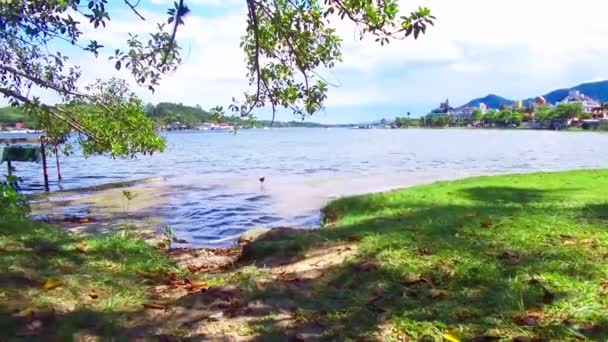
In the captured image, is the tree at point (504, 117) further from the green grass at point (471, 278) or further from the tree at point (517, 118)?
the green grass at point (471, 278)

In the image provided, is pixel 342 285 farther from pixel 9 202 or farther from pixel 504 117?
pixel 504 117

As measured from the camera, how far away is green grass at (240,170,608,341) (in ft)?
Result: 11.6

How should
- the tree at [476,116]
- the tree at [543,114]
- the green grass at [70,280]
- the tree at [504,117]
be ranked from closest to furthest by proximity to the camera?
the green grass at [70,280], the tree at [543,114], the tree at [504,117], the tree at [476,116]

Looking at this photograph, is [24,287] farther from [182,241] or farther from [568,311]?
[182,241]

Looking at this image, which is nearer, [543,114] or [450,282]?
[450,282]

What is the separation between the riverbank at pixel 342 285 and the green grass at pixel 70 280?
14 millimetres

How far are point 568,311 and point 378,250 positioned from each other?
2.01 metres

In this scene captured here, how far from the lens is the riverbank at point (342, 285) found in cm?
360

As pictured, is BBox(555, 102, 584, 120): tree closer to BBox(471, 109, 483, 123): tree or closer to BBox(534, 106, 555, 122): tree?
BBox(534, 106, 555, 122): tree

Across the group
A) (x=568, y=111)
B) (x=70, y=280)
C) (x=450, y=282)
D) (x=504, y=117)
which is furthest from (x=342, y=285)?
(x=504, y=117)

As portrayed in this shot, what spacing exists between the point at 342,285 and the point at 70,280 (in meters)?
2.36

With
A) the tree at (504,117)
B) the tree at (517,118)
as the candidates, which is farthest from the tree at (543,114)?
the tree at (504,117)

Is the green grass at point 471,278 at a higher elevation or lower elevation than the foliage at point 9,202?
lower

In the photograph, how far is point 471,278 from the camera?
14.2 ft
